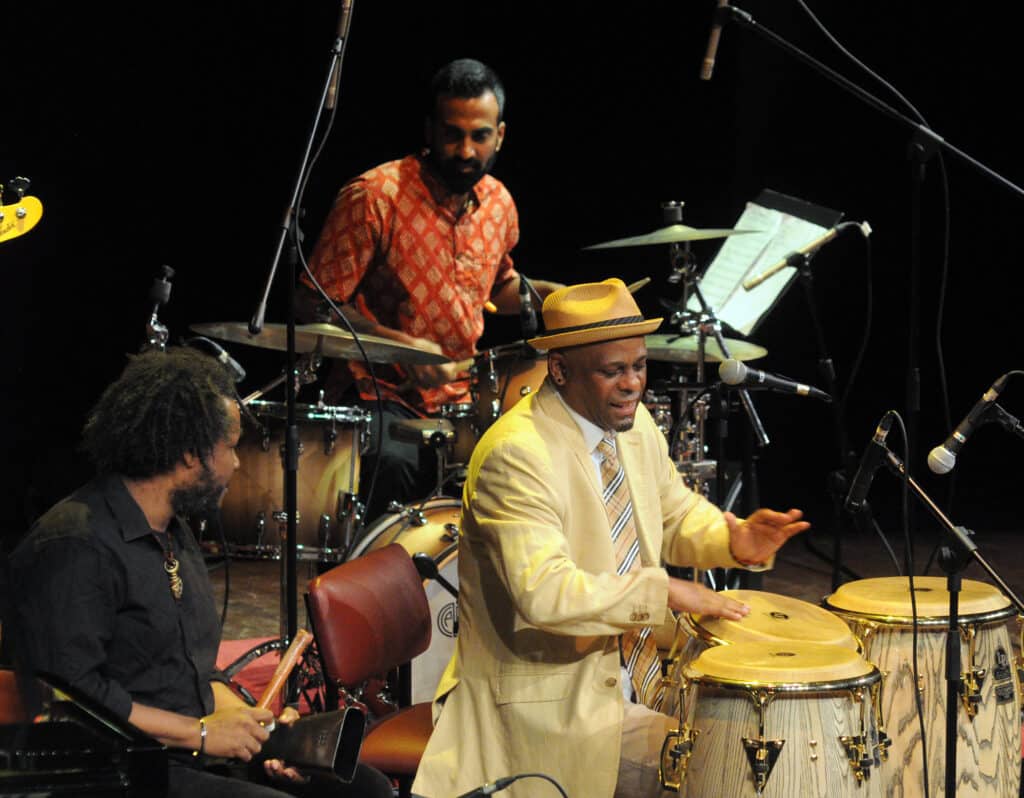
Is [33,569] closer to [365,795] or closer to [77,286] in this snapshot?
[365,795]

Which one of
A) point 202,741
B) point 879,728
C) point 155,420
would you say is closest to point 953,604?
point 879,728

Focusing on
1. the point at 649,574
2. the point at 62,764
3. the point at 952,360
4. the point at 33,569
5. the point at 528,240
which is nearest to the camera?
the point at 62,764

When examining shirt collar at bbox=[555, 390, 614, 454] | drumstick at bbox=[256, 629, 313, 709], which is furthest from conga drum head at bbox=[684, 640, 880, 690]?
drumstick at bbox=[256, 629, 313, 709]

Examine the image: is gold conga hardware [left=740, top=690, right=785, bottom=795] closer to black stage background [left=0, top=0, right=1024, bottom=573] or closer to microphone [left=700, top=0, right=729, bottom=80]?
microphone [left=700, top=0, right=729, bottom=80]

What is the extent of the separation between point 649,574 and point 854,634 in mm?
792

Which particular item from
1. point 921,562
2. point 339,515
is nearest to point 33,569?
point 339,515

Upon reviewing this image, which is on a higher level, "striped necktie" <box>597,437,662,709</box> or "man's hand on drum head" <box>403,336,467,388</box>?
"man's hand on drum head" <box>403,336,467,388</box>

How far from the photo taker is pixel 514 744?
3029 millimetres

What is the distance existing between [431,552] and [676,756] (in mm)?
1939

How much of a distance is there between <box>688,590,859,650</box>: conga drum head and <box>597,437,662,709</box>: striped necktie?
0.62ft

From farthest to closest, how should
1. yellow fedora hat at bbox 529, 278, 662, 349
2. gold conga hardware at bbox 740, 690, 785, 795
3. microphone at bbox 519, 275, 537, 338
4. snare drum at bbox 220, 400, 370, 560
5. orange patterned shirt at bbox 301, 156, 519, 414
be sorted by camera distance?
orange patterned shirt at bbox 301, 156, 519, 414
snare drum at bbox 220, 400, 370, 560
microphone at bbox 519, 275, 537, 338
yellow fedora hat at bbox 529, 278, 662, 349
gold conga hardware at bbox 740, 690, 785, 795

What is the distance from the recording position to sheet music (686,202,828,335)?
223 inches

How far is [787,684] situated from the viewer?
9.04 ft

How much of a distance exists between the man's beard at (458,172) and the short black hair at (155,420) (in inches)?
117
